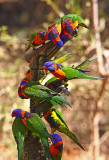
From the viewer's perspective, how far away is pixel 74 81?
321cm

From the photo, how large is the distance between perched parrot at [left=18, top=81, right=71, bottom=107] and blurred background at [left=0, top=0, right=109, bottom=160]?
20 centimetres

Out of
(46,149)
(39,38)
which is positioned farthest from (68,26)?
(46,149)

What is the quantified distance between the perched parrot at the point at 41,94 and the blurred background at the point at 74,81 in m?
0.20

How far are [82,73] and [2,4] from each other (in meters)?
6.57

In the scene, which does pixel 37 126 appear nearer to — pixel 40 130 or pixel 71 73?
pixel 40 130

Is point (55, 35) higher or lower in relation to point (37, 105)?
higher

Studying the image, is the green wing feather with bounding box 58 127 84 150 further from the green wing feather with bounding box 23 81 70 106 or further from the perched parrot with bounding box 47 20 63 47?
the perched parrot with bounding box 47 20 63 47

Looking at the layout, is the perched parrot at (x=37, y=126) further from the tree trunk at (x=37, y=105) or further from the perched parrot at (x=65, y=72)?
the perched parrot at (x=65, y=72)

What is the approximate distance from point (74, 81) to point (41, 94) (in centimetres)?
239

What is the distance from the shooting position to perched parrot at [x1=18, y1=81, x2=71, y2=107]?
852 mm

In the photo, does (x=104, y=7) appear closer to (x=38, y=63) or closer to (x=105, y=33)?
(x=105, y=33)

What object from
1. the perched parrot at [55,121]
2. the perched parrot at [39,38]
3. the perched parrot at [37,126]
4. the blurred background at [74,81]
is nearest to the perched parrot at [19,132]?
the perched parrot at [37,126]

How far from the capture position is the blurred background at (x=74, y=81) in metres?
2.53

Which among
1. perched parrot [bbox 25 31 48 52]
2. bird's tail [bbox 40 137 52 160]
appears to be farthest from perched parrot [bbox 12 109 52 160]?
perched parrot [bbox 25 31 48 52]
